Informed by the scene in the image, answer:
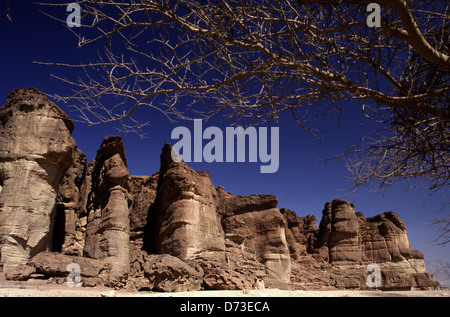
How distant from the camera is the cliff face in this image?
1197 centimetres

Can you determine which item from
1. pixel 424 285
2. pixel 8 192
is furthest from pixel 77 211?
pixel 424 285

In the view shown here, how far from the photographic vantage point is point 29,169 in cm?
1338

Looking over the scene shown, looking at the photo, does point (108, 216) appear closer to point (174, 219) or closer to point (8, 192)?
point (174, 219)

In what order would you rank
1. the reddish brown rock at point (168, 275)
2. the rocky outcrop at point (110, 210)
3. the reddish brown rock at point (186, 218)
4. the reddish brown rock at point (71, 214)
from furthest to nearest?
the reddish brown rock at point (71, 214) → the reddish brown rock at point (186, 218) → the rocky outcrop at point (110, 210) → the reddish brown rock at point (168, 275)

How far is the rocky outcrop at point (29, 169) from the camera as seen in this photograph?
1233 cm

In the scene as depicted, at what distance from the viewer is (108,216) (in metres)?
16.0

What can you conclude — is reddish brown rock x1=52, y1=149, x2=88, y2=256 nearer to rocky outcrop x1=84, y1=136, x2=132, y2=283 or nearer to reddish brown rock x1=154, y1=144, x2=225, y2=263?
rocky outcrop x1=84, y1=136, x2=132, y2=283

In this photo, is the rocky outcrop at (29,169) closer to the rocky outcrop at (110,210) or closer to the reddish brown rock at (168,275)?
the rocky outcrop at (110,210)

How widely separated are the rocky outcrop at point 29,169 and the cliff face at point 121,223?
4 cm

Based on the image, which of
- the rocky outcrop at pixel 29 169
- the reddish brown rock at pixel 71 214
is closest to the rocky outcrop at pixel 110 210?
the reddish brown rock at pixel 71 214

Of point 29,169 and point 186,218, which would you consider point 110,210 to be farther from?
point 29,169

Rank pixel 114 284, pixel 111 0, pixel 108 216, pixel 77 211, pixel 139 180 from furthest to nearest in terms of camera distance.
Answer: pixel 139 180 → pixel 77 211 → pixel 108 216 → pixel 114 284 → pixel 111 0
